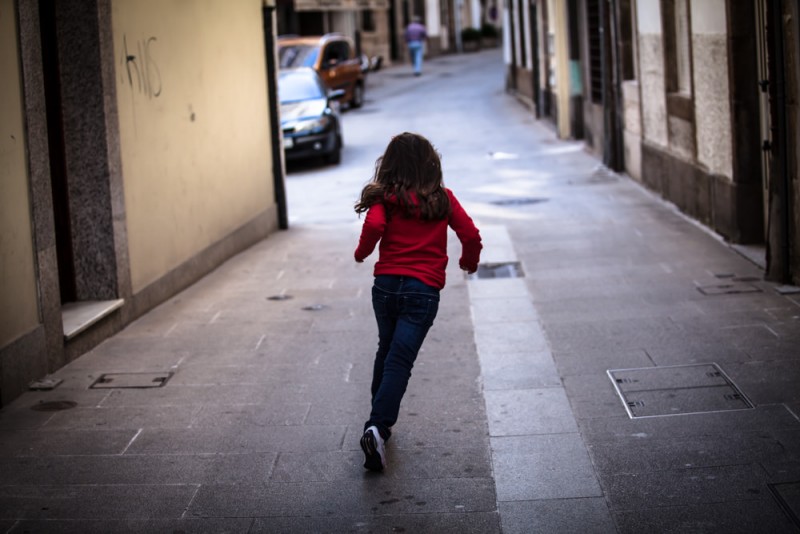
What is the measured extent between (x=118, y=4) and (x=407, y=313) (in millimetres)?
4639

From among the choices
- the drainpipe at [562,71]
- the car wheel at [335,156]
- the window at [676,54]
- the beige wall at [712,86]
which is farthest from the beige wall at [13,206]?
the drainpipe at [562,71]

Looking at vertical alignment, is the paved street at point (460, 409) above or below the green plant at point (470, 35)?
below

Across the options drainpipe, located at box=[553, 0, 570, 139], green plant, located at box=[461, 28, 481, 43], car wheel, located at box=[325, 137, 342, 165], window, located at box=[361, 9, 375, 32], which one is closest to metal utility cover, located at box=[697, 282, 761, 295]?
car wheel, located at box=[325, 137, 342, 165]

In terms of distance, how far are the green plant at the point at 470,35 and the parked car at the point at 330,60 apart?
27.1 meters

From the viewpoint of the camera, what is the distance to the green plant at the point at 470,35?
60.8 m

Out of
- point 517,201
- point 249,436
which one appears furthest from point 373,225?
point 517,201

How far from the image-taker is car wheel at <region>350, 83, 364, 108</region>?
110 feet

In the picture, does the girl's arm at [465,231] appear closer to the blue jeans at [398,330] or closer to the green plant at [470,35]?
the blue jeans at [398,330]

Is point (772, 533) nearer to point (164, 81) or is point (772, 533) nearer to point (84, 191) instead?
point (84, 191)

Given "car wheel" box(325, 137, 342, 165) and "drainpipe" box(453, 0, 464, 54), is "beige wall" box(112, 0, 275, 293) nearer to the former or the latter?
"car wheel" box(325, 137, 342, 165)

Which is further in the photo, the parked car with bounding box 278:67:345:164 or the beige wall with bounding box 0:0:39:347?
the parked car with bounding box 278:67:345:164

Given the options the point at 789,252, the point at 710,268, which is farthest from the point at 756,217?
the point at 789,252

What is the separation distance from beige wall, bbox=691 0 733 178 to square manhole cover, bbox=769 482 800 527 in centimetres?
610

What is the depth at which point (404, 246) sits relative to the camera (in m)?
5.61
